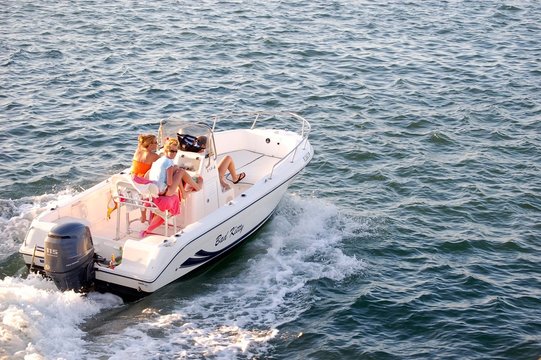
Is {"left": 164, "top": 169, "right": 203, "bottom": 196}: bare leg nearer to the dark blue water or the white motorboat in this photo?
the white motorboat

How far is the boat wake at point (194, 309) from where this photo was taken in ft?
33.9

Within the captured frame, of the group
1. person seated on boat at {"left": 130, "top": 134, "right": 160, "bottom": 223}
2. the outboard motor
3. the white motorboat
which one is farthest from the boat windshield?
the outboard motor

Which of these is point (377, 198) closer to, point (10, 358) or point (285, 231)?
point (285, 231)

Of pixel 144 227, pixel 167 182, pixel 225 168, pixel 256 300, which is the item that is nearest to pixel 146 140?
pixel 167 182

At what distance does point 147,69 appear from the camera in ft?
67.3

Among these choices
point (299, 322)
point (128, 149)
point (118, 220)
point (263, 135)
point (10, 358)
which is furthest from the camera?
point (128, 149)

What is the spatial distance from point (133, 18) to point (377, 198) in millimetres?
11623

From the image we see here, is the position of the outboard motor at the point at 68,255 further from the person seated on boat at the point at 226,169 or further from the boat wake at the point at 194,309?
the person seated on boat at the point at 226,169

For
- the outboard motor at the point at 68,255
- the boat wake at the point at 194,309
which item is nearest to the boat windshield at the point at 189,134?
the boat wake at the point at 194,309

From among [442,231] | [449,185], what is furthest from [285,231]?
[449,185]

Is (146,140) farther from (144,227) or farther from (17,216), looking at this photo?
(17,216)

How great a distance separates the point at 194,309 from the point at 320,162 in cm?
560

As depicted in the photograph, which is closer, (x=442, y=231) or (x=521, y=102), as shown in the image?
(x=442, y=231)

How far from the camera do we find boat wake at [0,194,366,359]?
33.9 ft
